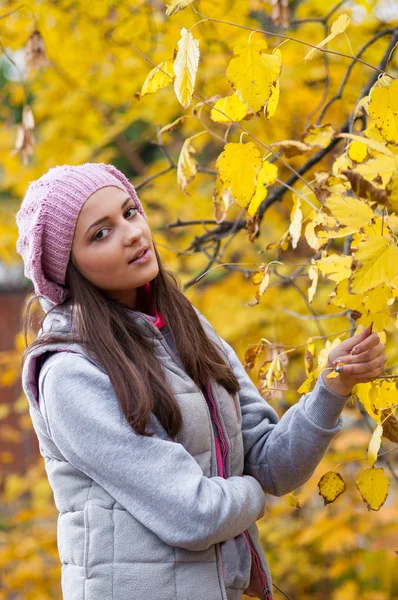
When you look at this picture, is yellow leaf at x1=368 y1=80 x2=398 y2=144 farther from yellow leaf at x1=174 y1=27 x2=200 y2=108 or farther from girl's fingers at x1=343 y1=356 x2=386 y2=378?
girl's fingers at x1=343 y1=356 x2=386 y2=378

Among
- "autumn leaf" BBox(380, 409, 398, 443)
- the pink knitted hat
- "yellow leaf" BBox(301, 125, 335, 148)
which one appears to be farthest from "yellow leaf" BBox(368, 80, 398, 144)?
the pink knitted hat

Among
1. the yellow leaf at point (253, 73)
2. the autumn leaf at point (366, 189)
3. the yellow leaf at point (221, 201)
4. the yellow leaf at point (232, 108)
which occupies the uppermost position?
the yellow leaf at point (253, 73)

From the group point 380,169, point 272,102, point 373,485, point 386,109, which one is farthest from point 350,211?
point 373,485

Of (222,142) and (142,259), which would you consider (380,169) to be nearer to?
(142,259)

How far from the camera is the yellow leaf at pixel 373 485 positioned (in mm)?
1212

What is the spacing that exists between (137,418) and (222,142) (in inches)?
105

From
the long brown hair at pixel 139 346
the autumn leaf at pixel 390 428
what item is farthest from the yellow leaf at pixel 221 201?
the autumn leaf at pixel 390 428

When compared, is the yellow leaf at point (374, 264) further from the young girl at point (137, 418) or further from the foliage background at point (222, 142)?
the foliage background at point (222, 142)

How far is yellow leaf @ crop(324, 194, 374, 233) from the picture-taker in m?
0.94

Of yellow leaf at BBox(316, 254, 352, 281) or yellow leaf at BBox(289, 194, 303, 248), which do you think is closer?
yellow leaf at BBox(316, 254, 352, 281)

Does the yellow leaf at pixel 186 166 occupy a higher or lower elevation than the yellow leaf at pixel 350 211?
lower

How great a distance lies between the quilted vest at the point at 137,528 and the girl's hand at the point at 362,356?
286 mm

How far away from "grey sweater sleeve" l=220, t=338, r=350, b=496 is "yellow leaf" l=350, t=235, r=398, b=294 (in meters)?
0.50

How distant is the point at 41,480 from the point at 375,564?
2093 millimetres
